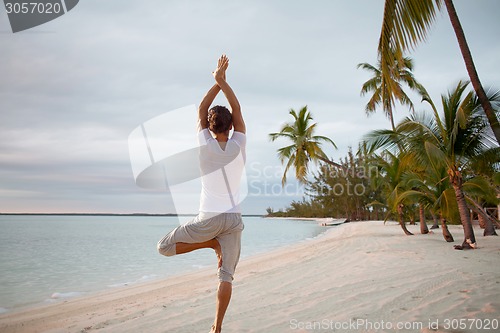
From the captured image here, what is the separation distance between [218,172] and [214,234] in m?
0.47

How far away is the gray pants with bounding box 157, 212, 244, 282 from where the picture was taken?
2582 millimetres

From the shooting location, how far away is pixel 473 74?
163 inches

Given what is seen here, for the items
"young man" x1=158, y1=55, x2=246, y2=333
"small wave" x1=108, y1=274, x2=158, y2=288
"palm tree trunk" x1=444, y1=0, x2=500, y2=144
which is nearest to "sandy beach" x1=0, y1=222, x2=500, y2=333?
"young man" x1=158, y1=55, x2=246, y2=333

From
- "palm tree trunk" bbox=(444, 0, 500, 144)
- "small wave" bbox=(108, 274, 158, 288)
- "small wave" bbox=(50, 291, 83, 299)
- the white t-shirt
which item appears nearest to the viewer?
the white t-shirt

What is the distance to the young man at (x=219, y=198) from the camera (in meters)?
2.59

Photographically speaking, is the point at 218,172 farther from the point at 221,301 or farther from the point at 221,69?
the point at 221,301

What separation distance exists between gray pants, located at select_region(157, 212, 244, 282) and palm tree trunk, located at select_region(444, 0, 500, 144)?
128 inches

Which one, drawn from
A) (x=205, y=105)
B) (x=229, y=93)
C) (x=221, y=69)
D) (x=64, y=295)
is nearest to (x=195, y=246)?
(x=205, y=105)

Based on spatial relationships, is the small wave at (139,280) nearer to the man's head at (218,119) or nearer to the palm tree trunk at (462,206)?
the man's head at (218,119)

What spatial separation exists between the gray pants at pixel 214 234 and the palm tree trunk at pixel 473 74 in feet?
10.7

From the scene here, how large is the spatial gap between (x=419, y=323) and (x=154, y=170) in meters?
2.66

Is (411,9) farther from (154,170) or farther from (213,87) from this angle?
(154,170)

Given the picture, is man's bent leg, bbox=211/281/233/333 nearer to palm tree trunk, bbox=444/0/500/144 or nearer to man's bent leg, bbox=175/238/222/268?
man's bent leg, bbox=175/238/222/268

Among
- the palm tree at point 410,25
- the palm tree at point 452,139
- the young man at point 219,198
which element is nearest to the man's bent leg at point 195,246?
the young man at point 219,198
